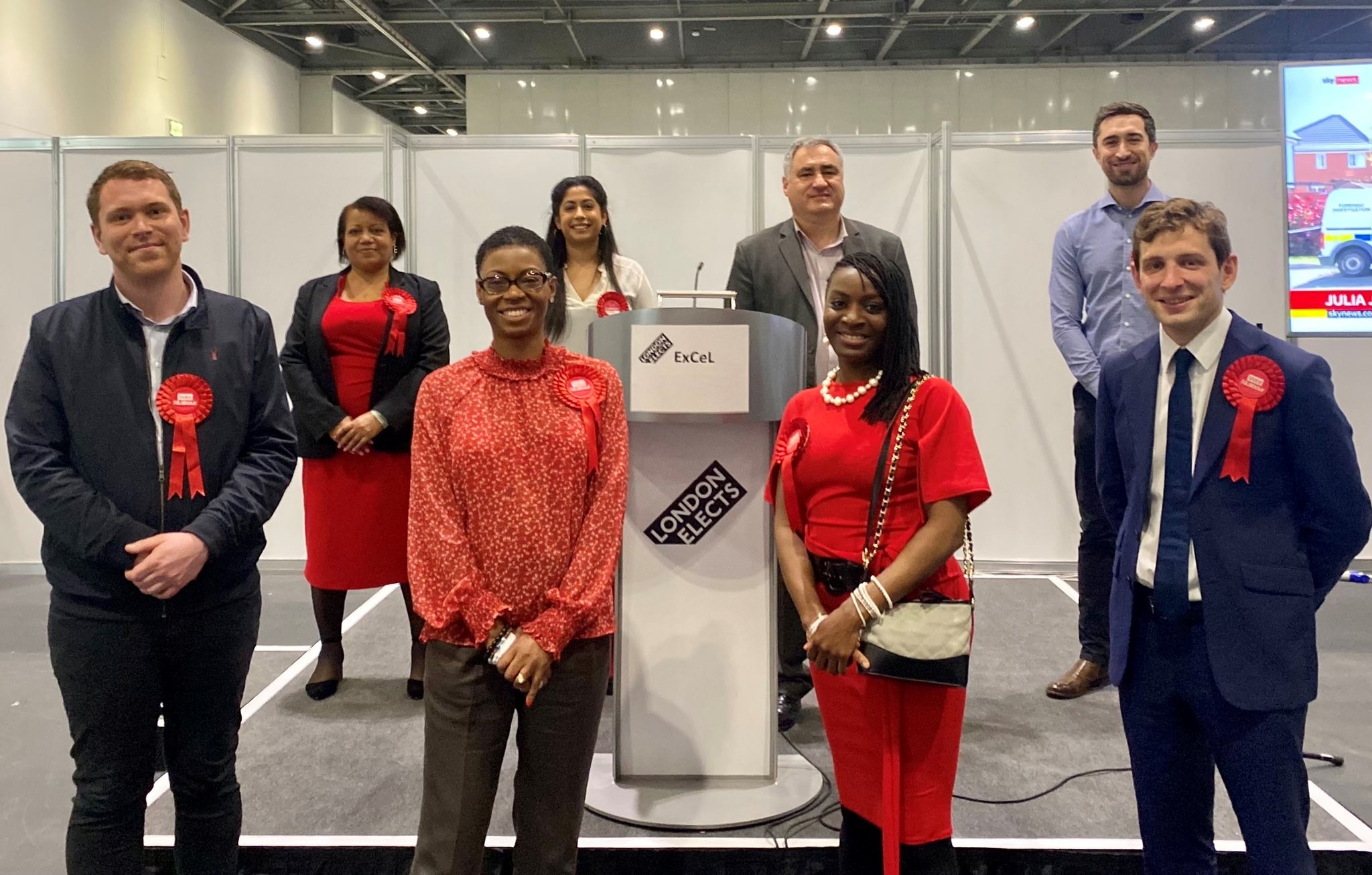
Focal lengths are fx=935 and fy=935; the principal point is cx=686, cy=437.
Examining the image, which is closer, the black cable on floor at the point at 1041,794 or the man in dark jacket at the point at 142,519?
the man in dark jacket at the point at 142,519

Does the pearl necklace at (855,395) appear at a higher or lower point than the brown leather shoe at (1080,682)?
higher

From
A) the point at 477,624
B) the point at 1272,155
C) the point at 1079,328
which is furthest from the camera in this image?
the point at 1272,155

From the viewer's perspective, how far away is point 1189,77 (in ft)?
32.1

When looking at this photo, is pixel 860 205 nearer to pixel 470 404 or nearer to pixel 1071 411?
pixel 1071 411

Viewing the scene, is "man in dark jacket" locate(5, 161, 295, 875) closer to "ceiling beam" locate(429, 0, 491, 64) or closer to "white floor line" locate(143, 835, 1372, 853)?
"white floor line" locate(143, 835, 1372, 853)

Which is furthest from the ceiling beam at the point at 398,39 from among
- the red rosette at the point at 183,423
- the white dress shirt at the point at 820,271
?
the red rosette at the point at 183,423

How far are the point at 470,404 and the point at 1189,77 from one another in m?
10.5

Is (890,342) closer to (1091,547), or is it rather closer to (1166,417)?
(1166,417)

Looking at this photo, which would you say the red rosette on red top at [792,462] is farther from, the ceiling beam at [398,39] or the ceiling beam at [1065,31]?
the ceiling beam at [1065,31]

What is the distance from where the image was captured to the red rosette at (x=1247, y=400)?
5.02 ft

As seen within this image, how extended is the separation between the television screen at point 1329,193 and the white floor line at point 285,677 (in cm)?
467

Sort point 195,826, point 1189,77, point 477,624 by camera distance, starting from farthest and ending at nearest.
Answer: point 1189,77 → point 195,826 → point 477,624

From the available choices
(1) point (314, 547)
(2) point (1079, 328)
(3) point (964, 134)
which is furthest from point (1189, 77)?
(1) point (314, 547)

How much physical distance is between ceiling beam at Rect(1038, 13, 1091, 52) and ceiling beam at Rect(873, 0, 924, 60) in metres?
1.68
